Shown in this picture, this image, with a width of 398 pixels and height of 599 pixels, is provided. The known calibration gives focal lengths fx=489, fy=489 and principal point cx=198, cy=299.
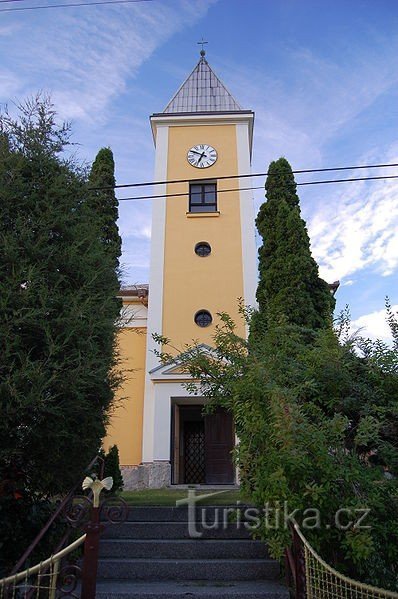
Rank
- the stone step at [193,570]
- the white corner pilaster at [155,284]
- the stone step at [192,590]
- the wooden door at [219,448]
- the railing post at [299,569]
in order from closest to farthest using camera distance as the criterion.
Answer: the railing post at [299,569], the stone step at [192,590], the stone step at [193,570], the wooden door at [219,448], the white corner pilaster at [155,284]

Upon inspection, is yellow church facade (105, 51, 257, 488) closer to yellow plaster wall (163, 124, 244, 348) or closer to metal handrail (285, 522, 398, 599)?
yellow plaster wall (163, 124, 244, 348)

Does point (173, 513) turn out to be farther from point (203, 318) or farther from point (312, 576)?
point (203, 318)

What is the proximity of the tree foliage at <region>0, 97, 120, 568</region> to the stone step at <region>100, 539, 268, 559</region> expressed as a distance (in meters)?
0.83

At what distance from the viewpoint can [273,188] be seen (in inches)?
505

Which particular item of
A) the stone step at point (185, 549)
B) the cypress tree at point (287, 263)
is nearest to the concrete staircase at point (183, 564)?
the stone step at point (185, 549)

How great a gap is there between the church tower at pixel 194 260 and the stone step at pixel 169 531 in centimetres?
670

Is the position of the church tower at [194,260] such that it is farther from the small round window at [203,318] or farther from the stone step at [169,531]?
the stone step at [169,531]

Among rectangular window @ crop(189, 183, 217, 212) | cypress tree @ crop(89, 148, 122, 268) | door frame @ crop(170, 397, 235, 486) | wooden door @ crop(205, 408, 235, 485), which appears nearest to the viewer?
cypress tree @ crop(89, 148, 122, 268)

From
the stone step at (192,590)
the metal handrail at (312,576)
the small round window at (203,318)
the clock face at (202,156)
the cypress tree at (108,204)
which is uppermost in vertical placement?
the clock face at (202,156)

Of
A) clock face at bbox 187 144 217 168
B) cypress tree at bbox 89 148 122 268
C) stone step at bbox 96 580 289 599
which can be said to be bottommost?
stone step at bbox 96 580 289 599

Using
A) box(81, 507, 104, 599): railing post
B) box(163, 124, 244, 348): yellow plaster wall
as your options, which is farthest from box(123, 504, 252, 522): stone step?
box(163, 124, 244, 348): yellow plaster wall

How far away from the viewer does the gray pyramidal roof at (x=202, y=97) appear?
54.4ft

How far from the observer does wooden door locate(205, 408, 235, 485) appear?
41.0ft

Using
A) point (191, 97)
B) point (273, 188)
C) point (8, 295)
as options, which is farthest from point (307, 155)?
point (191, 97)
